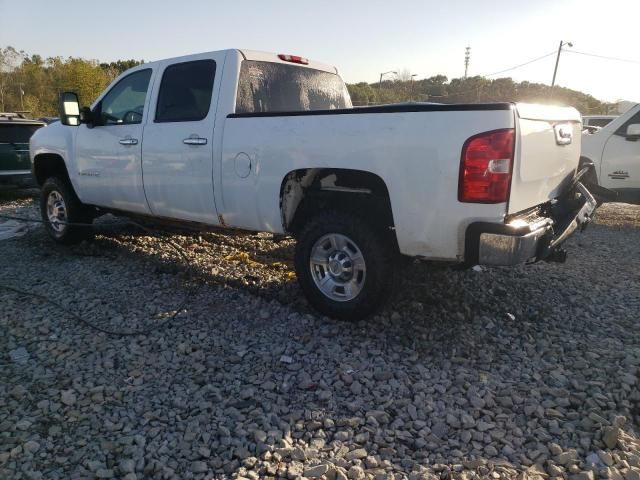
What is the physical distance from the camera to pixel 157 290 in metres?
4.62

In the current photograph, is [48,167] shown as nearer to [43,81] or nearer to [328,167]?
[328,167]

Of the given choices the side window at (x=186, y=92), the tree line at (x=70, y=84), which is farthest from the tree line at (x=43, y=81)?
the side window at (x=186, y=92)

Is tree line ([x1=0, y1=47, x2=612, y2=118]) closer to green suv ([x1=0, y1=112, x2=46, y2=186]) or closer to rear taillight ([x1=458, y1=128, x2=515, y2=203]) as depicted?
green suv ([x1=0, y1=112, x2=46, y2=186])

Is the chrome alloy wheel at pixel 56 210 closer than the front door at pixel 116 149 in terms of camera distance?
No

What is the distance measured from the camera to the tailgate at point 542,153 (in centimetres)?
304

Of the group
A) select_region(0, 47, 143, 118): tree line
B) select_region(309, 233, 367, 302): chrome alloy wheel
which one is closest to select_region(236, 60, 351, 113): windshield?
select_region(309, 233, 367, 302): chrome alloy wheel

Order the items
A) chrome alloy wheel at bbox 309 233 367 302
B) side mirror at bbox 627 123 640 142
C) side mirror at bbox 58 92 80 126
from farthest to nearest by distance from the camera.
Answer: side mirror at bbox 627 123 640 142 < side mirror at bbox 58 92 80 126 < chrome alloy wheel at bbox 309 233 367 302

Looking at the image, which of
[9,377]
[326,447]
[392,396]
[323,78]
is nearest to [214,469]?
[326,447]

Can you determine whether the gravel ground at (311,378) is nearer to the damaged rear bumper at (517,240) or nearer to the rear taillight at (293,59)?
the damaged rear bumper at (517,240)

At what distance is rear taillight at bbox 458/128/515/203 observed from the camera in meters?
2.92

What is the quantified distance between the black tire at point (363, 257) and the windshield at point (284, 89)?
1.35 metres

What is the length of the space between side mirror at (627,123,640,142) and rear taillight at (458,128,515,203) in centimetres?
607

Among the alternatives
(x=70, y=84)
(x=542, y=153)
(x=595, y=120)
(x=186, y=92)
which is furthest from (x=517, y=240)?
(x=70, y=84)

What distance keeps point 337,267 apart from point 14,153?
7.92 m
